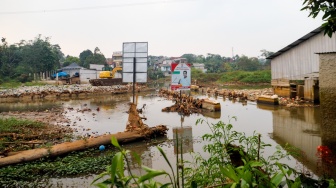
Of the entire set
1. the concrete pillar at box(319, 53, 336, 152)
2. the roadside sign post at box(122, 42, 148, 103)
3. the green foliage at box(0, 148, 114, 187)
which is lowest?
the green foliage at box(0, 148, 114, 187)

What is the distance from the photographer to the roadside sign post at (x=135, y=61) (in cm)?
955

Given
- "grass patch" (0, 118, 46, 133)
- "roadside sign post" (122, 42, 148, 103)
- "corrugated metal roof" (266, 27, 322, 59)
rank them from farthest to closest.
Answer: "corrugated metal roof" (266, 27, 322, 59) → "grass patch" (0, 118, 46, 133) → "roadside sign post" (122, 42, 148, 103)

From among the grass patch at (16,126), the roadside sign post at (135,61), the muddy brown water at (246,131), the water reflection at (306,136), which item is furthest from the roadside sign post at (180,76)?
the grass patch at (16,126)

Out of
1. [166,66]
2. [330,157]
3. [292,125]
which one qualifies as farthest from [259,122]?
[166,66]

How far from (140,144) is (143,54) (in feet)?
10.9

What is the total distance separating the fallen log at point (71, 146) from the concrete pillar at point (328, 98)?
17.2 feet

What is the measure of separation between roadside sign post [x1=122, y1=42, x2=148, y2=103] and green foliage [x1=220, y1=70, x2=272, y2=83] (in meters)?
40.3

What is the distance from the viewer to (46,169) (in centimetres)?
631

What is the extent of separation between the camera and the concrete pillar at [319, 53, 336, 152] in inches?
253

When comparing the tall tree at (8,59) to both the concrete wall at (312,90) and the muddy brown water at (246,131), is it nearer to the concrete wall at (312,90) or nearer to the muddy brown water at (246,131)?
the muddy brown water at (246,131)

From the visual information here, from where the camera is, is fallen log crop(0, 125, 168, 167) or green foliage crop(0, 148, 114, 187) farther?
fallen log crop(0, 125, 168, 167)

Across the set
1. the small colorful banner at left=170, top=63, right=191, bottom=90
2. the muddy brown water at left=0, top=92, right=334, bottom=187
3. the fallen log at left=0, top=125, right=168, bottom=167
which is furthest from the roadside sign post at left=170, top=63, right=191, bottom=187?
the fallen log at left=0, top=125, right=168, bottom=167

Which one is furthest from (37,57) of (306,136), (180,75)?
(306,136)

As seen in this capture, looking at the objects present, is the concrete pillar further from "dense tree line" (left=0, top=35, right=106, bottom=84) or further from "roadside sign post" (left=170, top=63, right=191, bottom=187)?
"dense tree line" (left=0, top=35, right=106, bottom=84)
